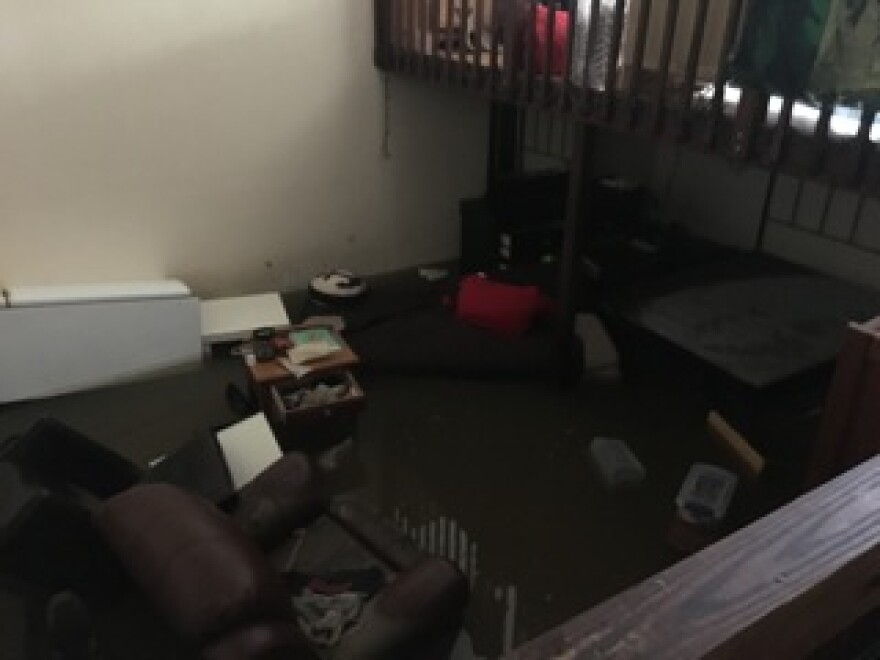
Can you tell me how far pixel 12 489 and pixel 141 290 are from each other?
1267mm

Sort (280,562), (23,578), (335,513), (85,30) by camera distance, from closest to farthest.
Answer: (23,578) → (280,562) → (335,513) → (85,30)

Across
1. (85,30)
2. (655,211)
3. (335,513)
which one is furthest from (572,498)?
(85,30)

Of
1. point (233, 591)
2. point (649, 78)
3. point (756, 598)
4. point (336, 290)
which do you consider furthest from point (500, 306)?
point (756, 598)

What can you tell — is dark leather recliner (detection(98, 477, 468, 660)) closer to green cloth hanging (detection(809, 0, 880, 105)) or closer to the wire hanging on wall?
green cloth hanging (detection(809, 0, 880, 105))

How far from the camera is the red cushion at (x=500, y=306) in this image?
2723 millimetres

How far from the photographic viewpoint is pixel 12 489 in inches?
55.1

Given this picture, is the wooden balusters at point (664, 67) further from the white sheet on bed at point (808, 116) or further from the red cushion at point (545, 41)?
the red cushion at point (545, 41)

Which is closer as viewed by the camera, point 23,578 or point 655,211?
point 23,578

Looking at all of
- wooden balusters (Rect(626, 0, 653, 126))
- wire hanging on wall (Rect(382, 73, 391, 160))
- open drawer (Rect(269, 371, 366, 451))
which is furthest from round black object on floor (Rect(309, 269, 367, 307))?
wooden balusters (Rect(626, 0, 653, 126))

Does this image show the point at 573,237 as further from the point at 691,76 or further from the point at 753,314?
the point at 753,314

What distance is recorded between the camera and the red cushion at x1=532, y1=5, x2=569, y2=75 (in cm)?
215

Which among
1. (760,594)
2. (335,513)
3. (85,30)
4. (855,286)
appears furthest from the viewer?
(855,286)

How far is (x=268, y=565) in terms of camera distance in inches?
50.2

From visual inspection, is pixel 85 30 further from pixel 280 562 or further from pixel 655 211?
pixel 655 211
